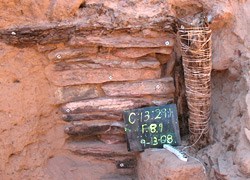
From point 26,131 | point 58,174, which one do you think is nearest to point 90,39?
point 26,131

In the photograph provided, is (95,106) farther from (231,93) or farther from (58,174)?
(231,93)

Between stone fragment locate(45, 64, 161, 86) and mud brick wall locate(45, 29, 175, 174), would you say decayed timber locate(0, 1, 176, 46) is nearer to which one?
mud brick wall locate(45, 29, 175, 174)

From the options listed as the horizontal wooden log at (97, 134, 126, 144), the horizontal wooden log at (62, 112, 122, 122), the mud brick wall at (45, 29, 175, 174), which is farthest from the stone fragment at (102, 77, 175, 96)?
the horizontal wooden log at (97, 134, 126, 144)

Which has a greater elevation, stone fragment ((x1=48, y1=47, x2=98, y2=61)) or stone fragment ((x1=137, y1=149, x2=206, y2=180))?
stone fragment ((x1=48, y1=47, x2=98, y2=61))

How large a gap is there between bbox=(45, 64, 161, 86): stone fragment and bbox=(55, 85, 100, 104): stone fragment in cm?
4

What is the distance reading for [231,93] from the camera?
2.11 m

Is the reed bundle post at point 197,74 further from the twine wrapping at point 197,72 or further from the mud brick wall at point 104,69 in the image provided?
the mud brick wall at point 104,69

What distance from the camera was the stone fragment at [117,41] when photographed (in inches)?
80.4

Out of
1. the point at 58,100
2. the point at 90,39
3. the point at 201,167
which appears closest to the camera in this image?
the point at 201,167

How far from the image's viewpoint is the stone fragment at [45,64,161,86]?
212cm

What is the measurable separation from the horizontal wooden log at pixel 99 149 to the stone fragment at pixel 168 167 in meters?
0.16

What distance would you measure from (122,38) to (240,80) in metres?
0.58

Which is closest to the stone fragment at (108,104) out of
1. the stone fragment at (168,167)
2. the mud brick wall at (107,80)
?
the mud brick wall at (107,80)

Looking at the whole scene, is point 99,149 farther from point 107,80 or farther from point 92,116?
point 107,80
